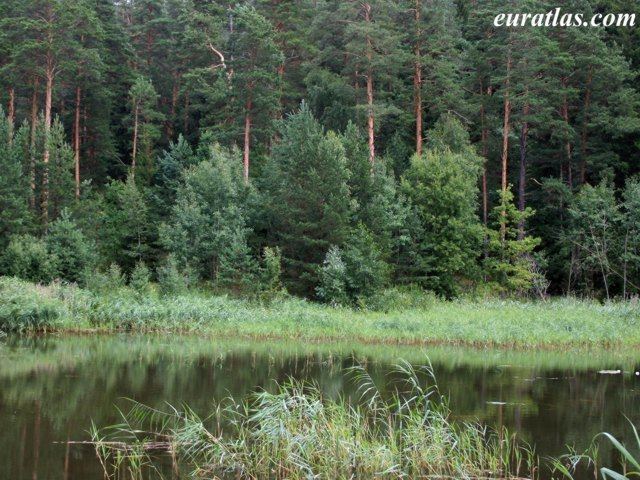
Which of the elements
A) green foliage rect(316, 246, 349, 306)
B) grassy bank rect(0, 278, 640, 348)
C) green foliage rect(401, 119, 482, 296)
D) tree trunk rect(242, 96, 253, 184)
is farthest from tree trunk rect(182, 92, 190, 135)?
grassy bank rect(0, 278, 640, 348)

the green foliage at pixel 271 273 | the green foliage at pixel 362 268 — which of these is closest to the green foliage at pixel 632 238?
the green foliage at pixel 362 268

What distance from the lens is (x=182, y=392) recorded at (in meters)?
14.1

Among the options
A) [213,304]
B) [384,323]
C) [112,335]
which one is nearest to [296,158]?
[213,304]

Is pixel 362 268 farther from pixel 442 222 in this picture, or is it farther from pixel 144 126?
pixel 144 126

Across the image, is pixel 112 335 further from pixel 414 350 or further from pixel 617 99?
pixel 617 99

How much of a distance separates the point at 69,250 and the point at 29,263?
185cm

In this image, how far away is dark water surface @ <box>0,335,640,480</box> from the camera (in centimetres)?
1059

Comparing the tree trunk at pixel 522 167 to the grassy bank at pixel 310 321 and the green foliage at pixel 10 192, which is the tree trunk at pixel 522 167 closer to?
the grassy bank at pixel 310 321

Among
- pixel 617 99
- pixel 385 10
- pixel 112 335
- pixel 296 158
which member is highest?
pixel 385 10

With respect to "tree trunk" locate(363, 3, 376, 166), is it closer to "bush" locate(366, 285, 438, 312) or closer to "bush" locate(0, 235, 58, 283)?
"bush" locate(366, 285, 438, 312)

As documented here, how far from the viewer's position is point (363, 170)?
1377 inches

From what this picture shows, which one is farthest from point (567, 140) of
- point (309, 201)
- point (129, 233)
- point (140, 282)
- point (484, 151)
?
point (129, 233)

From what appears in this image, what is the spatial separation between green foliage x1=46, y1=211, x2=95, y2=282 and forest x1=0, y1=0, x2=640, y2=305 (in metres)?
0.10

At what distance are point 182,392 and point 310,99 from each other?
31532mm
